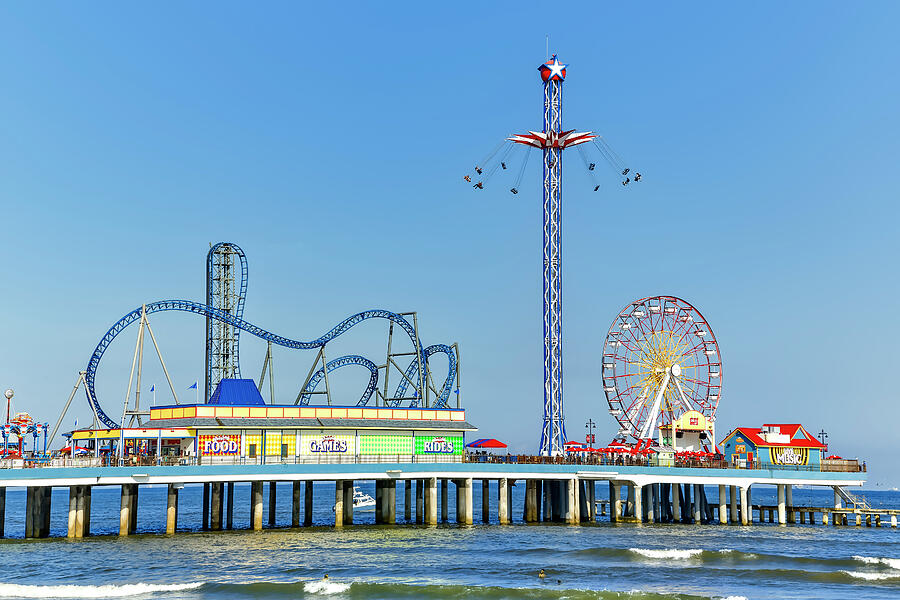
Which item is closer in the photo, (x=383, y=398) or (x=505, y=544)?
(x=505, y=544)

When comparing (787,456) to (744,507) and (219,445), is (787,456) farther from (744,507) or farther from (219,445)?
(219,445)

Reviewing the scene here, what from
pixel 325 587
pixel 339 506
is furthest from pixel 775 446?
pixel 325 587

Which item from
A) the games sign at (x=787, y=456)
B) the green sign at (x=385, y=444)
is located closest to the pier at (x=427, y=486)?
the games sign at (x=787, y=456)

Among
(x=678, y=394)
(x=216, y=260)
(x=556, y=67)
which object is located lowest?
(x=678, y=394)

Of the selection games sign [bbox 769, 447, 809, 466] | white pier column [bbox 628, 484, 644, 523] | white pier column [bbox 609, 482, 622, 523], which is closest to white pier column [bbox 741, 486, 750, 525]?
games sign [bbox 769, 447, 809, 466]

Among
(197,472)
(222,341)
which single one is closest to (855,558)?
(197,472)

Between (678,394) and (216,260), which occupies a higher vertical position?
(216,260)

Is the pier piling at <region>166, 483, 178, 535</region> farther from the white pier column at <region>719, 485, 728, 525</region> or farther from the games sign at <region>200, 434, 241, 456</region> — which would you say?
the white pier column at <region>719, 485, 728, 525</region>

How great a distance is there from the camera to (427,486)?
66125 mm

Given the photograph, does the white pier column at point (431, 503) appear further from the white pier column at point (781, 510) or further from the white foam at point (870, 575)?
the white pier column at point (781, 510)

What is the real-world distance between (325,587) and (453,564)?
26.2 feet

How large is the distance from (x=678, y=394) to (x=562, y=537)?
27.4m

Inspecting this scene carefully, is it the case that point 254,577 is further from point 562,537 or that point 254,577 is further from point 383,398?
point 383,398

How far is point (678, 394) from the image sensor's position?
84.5 m
